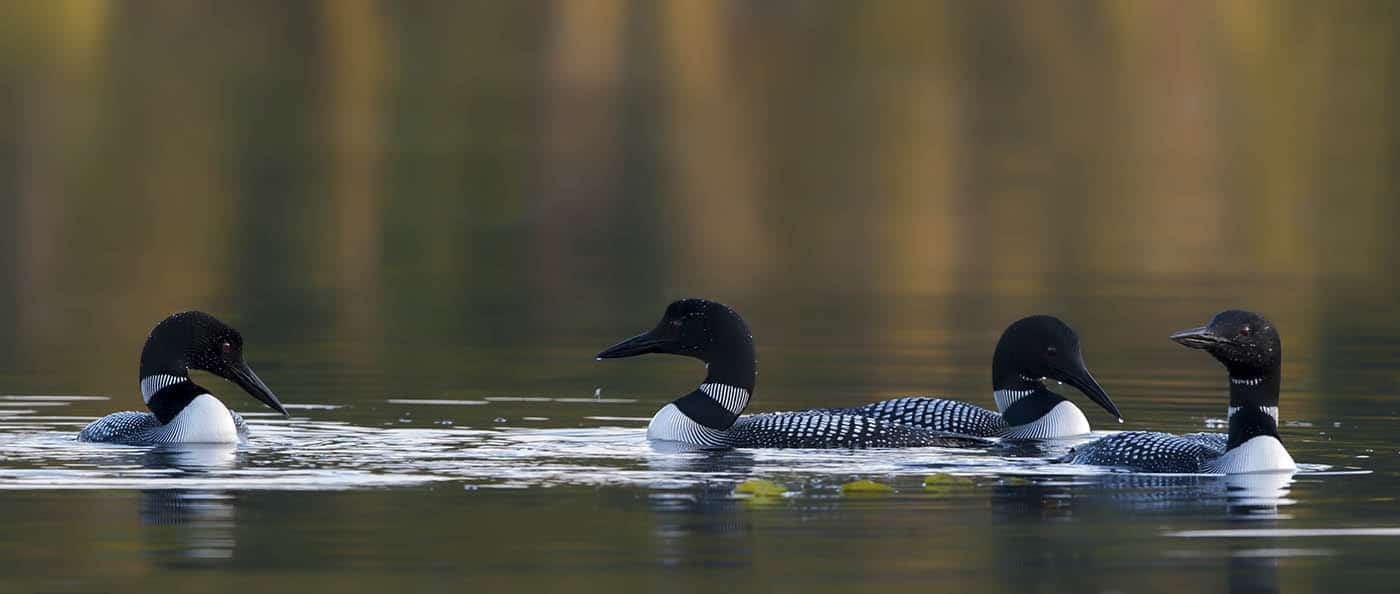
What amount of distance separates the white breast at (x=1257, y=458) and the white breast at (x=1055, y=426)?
2079 mm

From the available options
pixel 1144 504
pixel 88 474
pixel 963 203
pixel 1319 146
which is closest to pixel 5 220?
pixel 963 203

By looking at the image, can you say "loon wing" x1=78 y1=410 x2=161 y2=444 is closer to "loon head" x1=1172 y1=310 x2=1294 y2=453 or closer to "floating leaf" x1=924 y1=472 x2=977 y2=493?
"floating leaf" x1=924 y1=472 x2=977 y2=493

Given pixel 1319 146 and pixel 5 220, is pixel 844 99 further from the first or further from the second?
pixel 5 220

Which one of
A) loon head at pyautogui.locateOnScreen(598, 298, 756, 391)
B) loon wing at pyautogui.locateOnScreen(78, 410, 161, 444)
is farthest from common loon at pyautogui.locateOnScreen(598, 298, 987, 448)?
loon wing at pyautogui.locateOnScreen(78, 410, 161, 444)

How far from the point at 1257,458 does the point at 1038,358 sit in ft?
8.59

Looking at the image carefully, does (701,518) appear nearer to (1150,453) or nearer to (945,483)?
(945,483)

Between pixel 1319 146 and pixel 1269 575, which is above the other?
pixel 1319 146

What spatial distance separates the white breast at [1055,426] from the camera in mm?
14141

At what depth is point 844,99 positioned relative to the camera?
234 feet

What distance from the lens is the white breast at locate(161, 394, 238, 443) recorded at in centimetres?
1323

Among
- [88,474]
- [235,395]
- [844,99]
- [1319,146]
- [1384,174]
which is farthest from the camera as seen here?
[844,99]

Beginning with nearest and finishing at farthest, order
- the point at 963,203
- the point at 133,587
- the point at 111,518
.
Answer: the point at 133,587 → the point at 111,518 → the point at 963,203

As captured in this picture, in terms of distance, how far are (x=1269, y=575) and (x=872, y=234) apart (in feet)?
79.0

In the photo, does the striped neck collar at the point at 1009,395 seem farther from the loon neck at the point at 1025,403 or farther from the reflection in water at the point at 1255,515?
the reflection in water at the point at 1255,515
